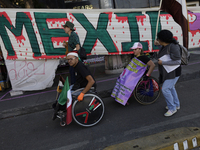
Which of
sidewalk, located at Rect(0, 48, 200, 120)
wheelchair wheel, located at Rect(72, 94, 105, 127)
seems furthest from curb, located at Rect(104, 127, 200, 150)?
sidewalk, located at Rect(0, 48, 200, 120)

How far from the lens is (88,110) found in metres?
2.95

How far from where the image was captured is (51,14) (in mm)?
5039

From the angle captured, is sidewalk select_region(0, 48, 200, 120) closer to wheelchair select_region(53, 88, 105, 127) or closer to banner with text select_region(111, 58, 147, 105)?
banner with text select_region(111, 58, 147, 105)

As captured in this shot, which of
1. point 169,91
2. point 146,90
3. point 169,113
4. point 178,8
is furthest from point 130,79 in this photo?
point 178,8

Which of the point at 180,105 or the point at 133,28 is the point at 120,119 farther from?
the point at 133,28

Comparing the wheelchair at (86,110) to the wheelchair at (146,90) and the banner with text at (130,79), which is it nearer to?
the banner with text at (130,79)

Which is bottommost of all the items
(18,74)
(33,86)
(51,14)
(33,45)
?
(33,86)

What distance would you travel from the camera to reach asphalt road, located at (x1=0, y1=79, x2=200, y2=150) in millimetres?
2699

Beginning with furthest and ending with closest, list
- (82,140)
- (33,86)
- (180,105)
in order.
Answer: (33,86)
(180,105)
(82,140)

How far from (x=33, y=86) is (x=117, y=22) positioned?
373 cm

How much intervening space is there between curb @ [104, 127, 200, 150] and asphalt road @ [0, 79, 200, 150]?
22 cm

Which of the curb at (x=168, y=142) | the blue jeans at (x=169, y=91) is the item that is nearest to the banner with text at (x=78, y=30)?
the blue jeans at (x=169, y=91)

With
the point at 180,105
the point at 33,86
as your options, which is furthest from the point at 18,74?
the point at 180,105

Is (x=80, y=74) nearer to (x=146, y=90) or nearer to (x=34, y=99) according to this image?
(x=146, y=90)
